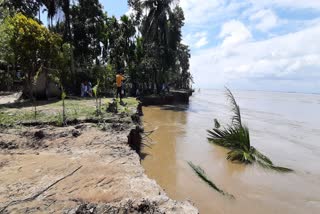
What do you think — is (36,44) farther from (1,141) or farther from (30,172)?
(30,172)

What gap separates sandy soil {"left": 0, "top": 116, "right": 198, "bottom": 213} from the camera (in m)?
4.52

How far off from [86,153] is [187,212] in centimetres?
394

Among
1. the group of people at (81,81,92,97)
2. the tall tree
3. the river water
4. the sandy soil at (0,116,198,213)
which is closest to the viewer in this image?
the sandy soil at (0,116,198,213)

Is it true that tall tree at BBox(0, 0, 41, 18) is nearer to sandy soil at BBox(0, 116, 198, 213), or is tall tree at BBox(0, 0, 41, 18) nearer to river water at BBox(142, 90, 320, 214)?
river water at BBox(142, 90, 320, 214)

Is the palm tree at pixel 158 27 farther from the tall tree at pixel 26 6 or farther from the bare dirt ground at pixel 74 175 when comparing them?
the bare dirt ground at pixel 74 175

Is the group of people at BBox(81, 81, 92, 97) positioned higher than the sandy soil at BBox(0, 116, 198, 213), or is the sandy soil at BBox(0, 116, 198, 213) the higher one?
the group of people at BBox(81, 81, 92, 97)

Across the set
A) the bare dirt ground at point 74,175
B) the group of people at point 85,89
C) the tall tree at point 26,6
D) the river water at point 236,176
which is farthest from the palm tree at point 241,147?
the tall tree at point 26,6

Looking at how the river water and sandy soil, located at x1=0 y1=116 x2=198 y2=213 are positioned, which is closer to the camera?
sandy soil, located at x1=0 y1=116 x2=198 y2=213

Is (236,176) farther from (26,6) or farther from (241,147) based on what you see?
(26,6)

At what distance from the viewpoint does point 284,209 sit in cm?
739

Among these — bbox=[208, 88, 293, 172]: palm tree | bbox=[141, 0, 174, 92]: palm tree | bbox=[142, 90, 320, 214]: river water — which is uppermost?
bbox=[141, 0, 174, 92]: palm tree

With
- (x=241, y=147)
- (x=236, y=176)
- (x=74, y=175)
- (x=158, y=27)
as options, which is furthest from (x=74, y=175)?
(x=158, y=27)

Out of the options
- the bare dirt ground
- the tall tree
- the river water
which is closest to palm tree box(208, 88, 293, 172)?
the river water

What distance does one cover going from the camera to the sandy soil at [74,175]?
4.52m
